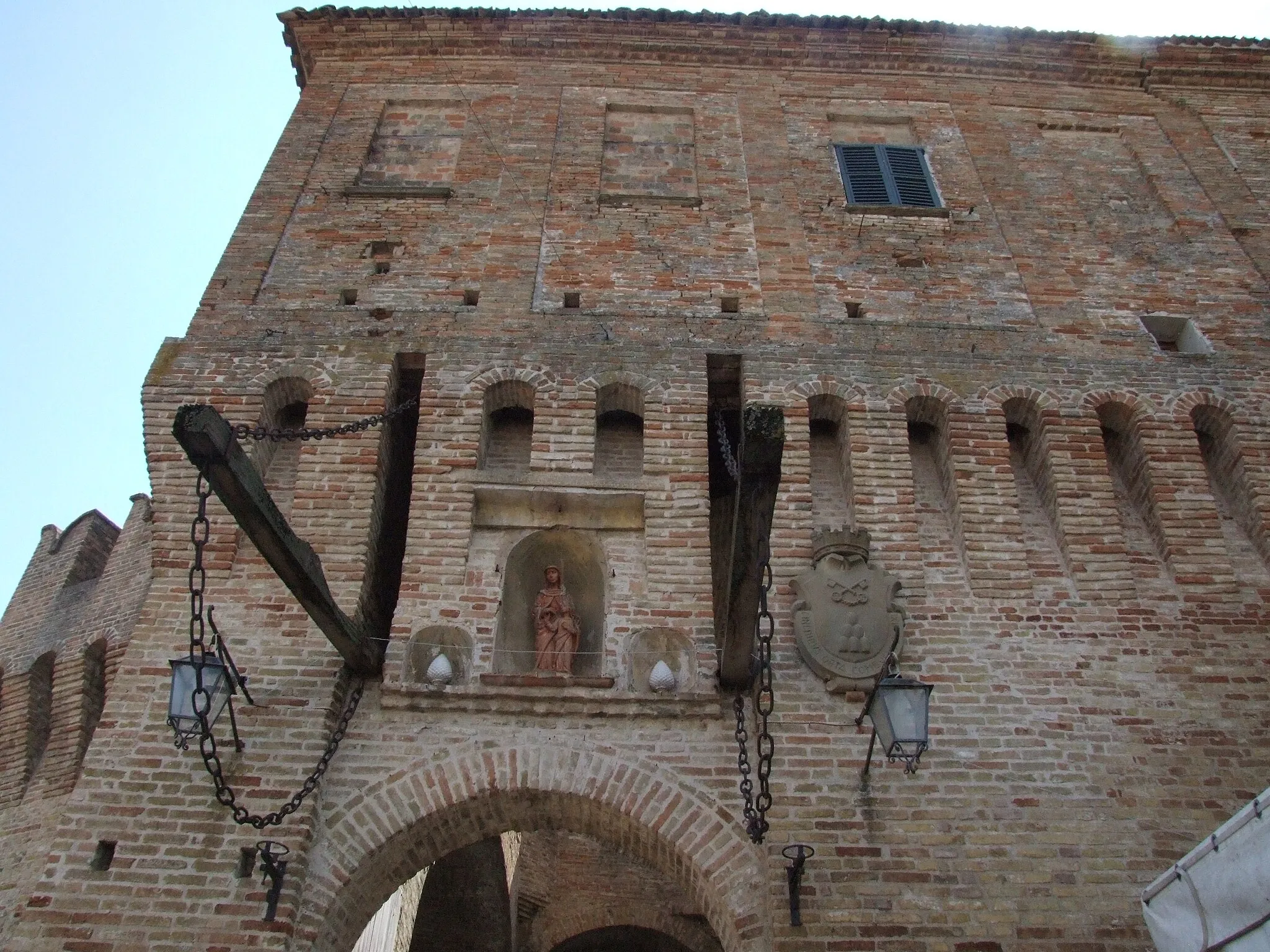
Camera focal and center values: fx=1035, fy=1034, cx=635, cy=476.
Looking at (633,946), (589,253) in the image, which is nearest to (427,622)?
(589,253)

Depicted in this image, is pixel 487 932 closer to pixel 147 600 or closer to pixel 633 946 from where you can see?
pixel 633 946

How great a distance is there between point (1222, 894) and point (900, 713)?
1.59m

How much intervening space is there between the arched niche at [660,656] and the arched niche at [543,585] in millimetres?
248

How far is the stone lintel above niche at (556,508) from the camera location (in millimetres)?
7191

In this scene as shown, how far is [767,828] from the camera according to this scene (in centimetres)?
562

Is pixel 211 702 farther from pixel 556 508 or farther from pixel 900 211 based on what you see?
pixel 900 211

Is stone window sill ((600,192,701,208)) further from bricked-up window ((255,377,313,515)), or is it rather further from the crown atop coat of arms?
the crown atop coat of arms

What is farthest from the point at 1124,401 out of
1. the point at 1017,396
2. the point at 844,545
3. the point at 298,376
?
the point at 298,376

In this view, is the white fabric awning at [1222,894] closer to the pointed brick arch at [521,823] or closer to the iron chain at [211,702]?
the pointed brick arch at [521,823]

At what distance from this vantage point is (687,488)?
7234mm

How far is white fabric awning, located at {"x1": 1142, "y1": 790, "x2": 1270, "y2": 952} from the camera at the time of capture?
431 cm

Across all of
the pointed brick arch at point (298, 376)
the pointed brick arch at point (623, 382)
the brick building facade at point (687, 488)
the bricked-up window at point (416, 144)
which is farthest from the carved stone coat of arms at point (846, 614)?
the bricked-up window at point (416, 144)

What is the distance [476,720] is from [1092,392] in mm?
5243

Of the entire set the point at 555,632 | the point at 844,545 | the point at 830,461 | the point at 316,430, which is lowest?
the point at 555,632
